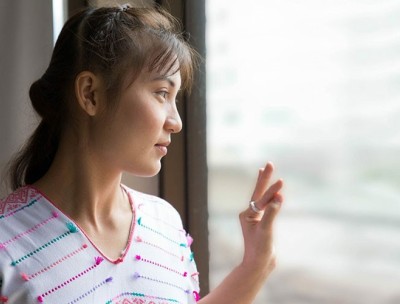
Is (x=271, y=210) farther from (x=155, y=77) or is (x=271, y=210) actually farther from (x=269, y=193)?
(x=155, y=77)

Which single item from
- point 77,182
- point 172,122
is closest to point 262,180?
point 172,122

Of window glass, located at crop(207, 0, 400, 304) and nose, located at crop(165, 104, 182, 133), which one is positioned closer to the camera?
nose, located at crop(165, 104, 182, 133)

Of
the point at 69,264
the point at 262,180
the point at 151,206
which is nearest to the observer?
the point at 69,264

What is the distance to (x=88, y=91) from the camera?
954 mm

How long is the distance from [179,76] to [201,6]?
0.50 meters

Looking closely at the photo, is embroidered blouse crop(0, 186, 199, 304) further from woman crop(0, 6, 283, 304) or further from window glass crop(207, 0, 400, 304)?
window glass crop(207, 0, 400, 304)

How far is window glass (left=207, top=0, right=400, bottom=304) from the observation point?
113 centimetres

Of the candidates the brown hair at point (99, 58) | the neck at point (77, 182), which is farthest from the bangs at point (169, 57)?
the neck at point (77, 182)

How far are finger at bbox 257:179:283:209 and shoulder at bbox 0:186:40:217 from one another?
38cm

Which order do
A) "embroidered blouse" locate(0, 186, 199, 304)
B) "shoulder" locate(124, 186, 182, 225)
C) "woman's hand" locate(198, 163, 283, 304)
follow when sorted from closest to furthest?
"embroidered blouse" locate(0, 186, 199, 304) → "woman's hand" locate(198, 163, 283, 304) → "shoulder" locate(124, 186, 182, 225)

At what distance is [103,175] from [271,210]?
0.97 ft

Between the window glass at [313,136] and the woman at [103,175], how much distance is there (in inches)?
9.7

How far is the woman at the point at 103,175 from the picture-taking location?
0.91 meters

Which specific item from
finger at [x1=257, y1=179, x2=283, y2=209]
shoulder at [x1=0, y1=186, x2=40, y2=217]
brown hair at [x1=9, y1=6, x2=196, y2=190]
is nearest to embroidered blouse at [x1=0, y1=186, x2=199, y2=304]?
shoulder at [x1=0, y1=186, x2=40, y2=217]
